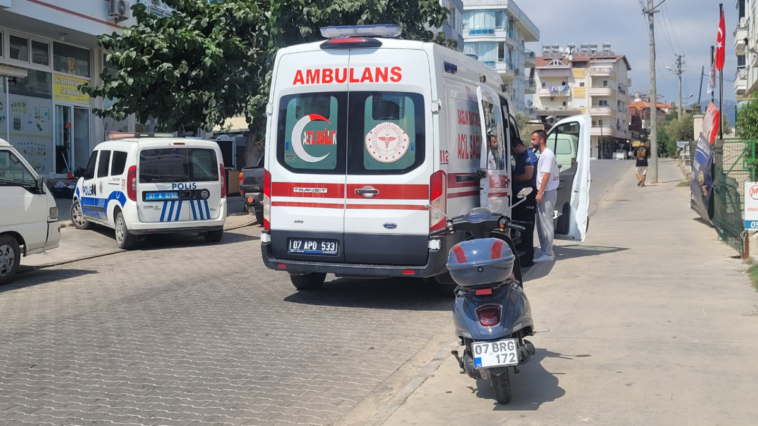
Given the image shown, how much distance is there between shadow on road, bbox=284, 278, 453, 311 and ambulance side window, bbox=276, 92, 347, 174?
5.15 ft

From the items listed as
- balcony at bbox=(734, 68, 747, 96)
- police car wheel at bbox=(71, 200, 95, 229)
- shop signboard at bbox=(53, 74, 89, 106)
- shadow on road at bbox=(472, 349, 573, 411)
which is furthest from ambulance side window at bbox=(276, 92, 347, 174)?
balcony at bbox=(734, 68, 747, 96)

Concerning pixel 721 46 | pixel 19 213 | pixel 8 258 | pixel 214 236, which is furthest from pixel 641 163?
pixel 8 258

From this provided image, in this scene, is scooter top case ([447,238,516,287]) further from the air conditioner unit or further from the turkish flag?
the air conditioner unit

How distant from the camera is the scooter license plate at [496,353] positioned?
17.4 ft

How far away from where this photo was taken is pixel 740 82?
52.9 m

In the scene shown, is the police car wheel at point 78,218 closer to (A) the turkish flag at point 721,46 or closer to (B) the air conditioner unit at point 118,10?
(B) the air conditioner unit at point 118,10

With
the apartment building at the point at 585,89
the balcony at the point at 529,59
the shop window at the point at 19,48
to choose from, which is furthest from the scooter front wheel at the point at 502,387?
the apartment building at the point at 585,89

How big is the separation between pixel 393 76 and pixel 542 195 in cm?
399

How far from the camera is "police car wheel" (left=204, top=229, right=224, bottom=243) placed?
1586cm

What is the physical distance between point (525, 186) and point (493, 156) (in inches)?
77.7

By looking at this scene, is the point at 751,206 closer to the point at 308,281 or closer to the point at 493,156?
the point at 493,156

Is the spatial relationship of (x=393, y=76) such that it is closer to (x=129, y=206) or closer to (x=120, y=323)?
(x=120, y=323)

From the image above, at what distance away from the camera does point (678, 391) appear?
564 cm

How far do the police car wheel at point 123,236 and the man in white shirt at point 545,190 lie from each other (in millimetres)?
7189
